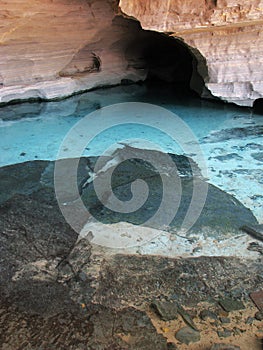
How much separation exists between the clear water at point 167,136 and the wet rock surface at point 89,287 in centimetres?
66

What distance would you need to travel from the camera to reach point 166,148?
318 cm

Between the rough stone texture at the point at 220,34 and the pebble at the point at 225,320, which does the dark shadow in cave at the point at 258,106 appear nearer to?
the rough stone texture at the point at 220,34

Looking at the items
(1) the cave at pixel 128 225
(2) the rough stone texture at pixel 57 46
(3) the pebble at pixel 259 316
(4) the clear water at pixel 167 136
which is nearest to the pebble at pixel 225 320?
(1) the cave at pixel 128 225

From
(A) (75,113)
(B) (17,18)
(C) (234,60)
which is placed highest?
(B) (17,18)

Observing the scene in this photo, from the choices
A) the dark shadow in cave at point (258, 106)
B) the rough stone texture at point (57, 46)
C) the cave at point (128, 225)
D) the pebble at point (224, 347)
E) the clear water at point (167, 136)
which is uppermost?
the rough stone texture at point (57, 46)

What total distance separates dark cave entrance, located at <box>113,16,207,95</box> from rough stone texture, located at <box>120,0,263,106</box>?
41.3 inches

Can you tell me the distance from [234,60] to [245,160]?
1.76 m

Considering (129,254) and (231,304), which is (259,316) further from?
(129,254)

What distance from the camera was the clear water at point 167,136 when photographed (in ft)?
8.64

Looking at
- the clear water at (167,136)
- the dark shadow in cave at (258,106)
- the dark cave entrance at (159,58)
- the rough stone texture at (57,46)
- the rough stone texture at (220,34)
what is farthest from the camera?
the dark cave entrance at (159,58)

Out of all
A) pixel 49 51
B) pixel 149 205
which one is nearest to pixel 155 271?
pixel 149 205

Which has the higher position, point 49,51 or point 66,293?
point 49,51

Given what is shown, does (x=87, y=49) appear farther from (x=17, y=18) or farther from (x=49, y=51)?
(x=17, y=18)

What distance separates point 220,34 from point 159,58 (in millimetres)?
2497
